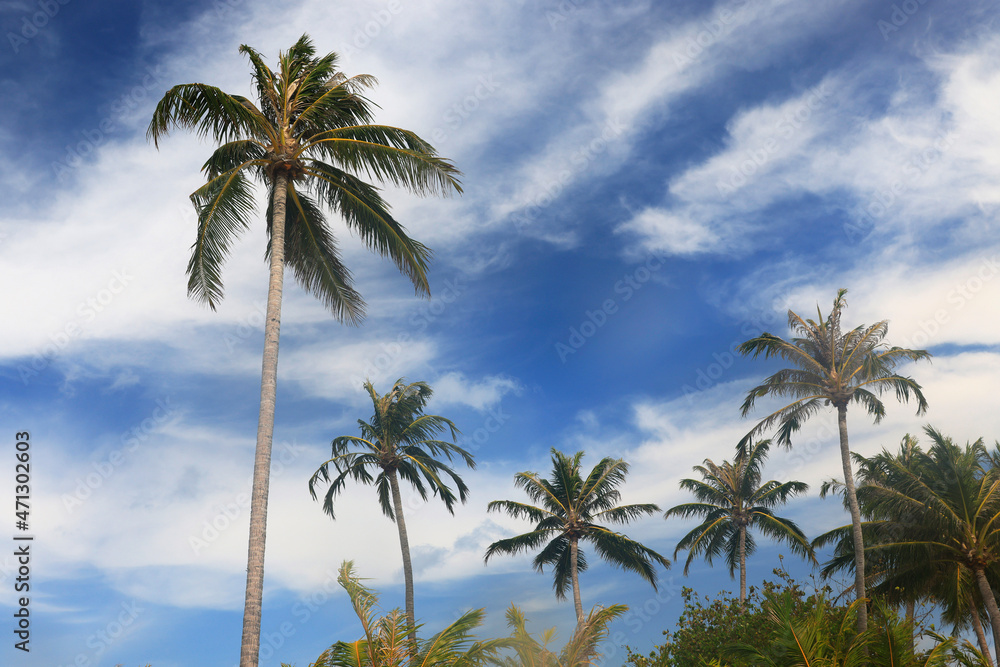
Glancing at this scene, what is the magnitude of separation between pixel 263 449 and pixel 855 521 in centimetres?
2276

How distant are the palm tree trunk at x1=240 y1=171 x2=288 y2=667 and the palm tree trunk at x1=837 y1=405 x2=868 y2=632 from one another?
A: 21526 millimetres

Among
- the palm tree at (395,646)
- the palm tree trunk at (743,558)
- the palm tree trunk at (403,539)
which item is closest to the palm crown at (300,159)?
the palm tree at (395,646)

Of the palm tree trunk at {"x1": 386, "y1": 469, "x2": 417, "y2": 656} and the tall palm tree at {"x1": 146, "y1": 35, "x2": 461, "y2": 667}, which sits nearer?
the tall palm tree at {"x1": 146, "y1": 35, "x2": 461, "y2": 667}

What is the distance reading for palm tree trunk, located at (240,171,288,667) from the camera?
34.6ft

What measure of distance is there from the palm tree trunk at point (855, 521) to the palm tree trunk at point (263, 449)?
2153 cm

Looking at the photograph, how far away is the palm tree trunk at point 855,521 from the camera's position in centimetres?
2465

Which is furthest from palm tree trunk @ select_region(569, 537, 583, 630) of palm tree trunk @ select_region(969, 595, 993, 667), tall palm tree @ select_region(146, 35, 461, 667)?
tall palm tree @ select_region(146, 35, 461, 667)

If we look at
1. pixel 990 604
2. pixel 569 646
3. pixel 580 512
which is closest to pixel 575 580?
pixel 580 512

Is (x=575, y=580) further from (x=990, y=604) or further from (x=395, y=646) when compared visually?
(x=395, y=646)

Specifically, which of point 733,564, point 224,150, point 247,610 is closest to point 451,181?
point 224,150

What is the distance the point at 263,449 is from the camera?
39.2 ft

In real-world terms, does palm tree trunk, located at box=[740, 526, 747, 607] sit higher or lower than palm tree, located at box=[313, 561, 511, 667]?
higher

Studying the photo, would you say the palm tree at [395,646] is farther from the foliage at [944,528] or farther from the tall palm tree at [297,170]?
the foliage at [944,528]

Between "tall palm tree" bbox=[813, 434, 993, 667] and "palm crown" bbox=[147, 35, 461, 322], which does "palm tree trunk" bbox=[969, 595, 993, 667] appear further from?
"palm crown" bbox=[147, 35, 461, 322]
